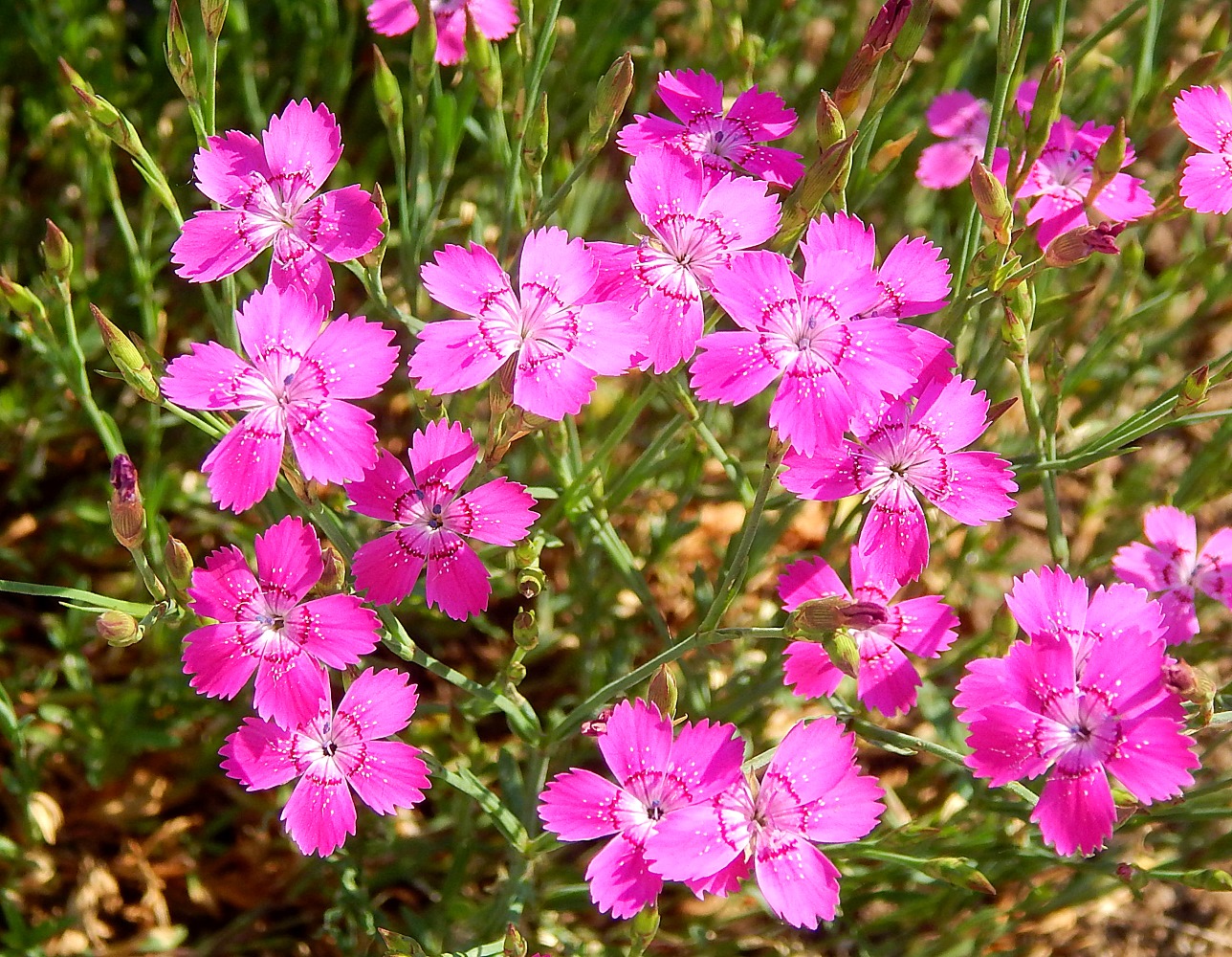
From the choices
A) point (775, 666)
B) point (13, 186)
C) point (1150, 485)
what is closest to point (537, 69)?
point (775, 666)

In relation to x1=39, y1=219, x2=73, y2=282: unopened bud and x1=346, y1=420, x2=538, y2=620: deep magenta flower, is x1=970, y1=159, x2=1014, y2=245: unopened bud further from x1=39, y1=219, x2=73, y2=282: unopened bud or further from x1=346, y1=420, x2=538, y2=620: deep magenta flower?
x1=39, y1=219, x2=73, y2=282: unopened bud

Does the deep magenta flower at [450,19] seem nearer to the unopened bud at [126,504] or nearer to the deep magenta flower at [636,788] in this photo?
the unopened bud at [126,504]

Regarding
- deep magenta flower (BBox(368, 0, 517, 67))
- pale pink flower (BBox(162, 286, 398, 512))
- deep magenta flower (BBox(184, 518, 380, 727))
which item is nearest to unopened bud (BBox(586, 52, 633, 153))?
deep magenta flower (BBox(368, 0, 517, 67))

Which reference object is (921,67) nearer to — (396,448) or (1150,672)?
(396,448)

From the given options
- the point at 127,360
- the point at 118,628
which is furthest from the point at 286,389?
the point at 118,628

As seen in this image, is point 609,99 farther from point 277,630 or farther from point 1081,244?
point 277,630

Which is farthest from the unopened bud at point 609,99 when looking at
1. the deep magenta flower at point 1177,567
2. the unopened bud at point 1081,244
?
the deep magenta flower at point 1177,567
